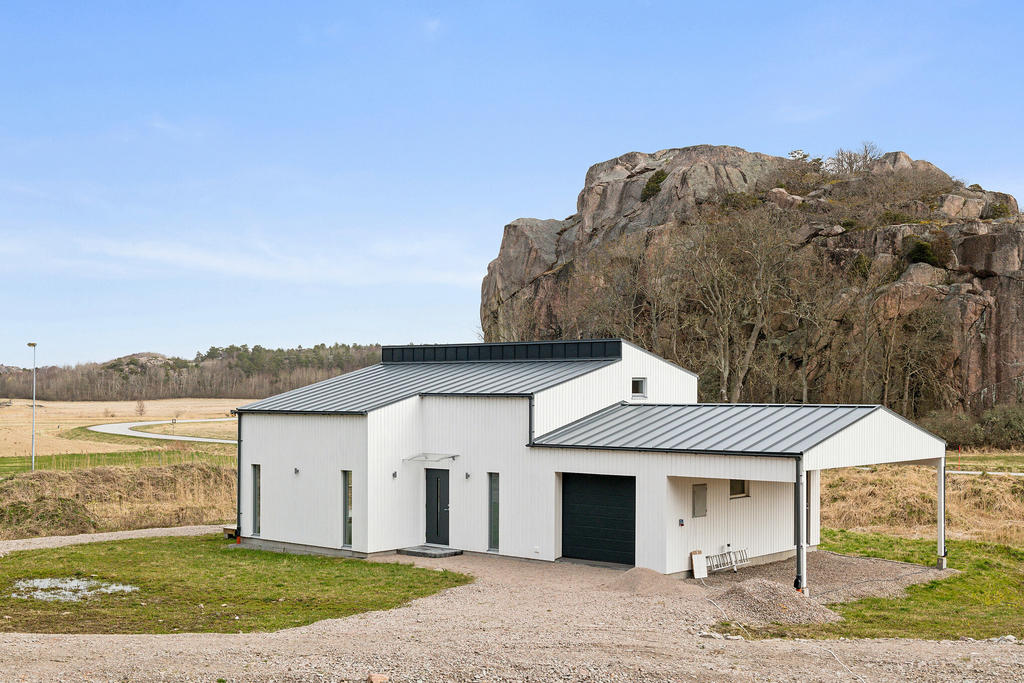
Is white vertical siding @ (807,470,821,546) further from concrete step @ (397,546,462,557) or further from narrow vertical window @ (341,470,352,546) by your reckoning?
narrow vertical window @ (341,470,352,546)

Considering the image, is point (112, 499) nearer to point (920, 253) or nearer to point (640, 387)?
point (640, 387)

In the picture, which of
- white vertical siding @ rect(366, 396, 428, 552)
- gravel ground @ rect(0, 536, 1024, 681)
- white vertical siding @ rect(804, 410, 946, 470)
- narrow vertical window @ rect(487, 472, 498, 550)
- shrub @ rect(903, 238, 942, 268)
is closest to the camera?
gravel ground @ rect(0, 536, 1024, 681)

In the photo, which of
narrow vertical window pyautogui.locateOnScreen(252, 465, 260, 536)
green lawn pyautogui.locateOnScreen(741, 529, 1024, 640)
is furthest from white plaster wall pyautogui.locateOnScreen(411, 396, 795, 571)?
narrow vertical window pyautogui.locateOnScreen(252, 465, 260, 536)

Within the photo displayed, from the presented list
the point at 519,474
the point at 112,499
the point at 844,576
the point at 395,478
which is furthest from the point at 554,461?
the point at 112,499

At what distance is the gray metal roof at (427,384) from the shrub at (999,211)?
4640 centimetres

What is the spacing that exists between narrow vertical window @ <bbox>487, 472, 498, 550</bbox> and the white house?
0.03 m

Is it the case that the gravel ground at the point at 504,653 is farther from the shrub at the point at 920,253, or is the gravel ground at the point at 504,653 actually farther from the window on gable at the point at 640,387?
the shrub at the point at 920,253

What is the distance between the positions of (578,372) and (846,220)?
43.1m

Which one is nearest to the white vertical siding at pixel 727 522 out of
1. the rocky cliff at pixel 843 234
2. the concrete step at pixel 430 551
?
the concrete step at pixel 430 551

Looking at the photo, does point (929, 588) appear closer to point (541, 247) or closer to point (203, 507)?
point (203, 507)

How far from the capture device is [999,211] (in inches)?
2424

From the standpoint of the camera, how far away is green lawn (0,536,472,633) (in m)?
16.0

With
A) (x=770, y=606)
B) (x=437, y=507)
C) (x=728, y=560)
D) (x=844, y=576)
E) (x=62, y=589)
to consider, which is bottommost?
(x=844, y=576)

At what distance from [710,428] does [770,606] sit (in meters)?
5.59
